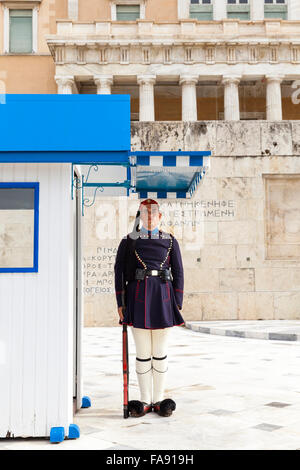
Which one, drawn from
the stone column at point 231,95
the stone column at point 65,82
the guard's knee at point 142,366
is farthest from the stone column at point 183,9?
the guard's knee at point 142,366

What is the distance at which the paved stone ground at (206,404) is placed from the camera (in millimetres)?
3852

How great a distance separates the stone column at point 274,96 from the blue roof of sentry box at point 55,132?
30.1 meters

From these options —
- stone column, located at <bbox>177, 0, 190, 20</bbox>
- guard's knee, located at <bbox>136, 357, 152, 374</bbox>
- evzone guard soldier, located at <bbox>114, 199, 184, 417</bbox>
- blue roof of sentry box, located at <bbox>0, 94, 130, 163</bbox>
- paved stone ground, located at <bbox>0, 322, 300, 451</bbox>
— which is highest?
stone column, located at <bbox>177, 0, 190, 20</bbox>

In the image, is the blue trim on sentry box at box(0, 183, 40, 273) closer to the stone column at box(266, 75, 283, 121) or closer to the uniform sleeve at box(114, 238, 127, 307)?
the uniform sleeve at box(114, 238, 127, 307)

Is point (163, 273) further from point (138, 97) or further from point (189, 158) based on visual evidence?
point (138, 97)

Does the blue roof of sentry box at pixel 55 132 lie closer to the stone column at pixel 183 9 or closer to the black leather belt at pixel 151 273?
the black leather belt at pixel 151 273

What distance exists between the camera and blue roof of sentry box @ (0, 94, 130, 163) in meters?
4.09

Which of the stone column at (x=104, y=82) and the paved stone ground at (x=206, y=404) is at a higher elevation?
the stone column at (x=104, y=82)

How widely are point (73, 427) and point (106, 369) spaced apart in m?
3.47

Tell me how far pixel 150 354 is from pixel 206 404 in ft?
2.84

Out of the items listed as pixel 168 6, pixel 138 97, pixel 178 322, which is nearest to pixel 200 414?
pixel 178 322

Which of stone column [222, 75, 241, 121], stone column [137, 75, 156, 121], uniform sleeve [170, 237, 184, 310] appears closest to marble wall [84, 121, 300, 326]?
uniform sleeve [170, 237, 184, 310]

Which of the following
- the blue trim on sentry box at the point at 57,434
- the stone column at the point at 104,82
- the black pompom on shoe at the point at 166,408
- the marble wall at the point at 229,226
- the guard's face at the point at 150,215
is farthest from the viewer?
the stone column at the point at 104,82

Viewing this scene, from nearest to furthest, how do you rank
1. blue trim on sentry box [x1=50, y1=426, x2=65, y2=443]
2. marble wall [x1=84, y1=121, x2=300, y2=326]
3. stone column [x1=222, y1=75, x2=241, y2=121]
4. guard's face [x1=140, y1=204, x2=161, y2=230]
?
1. blue trim on sentry box [x1=50, y1=426, x2=65, y2=443]
2. guard's face [x1=140, y1=204, x2=161, y2=230]
3. marble wall [x1=84, y1=121, x2=300, y2=326]
4. stone column [x1=222, y1=75, x2=241, y2=121]
